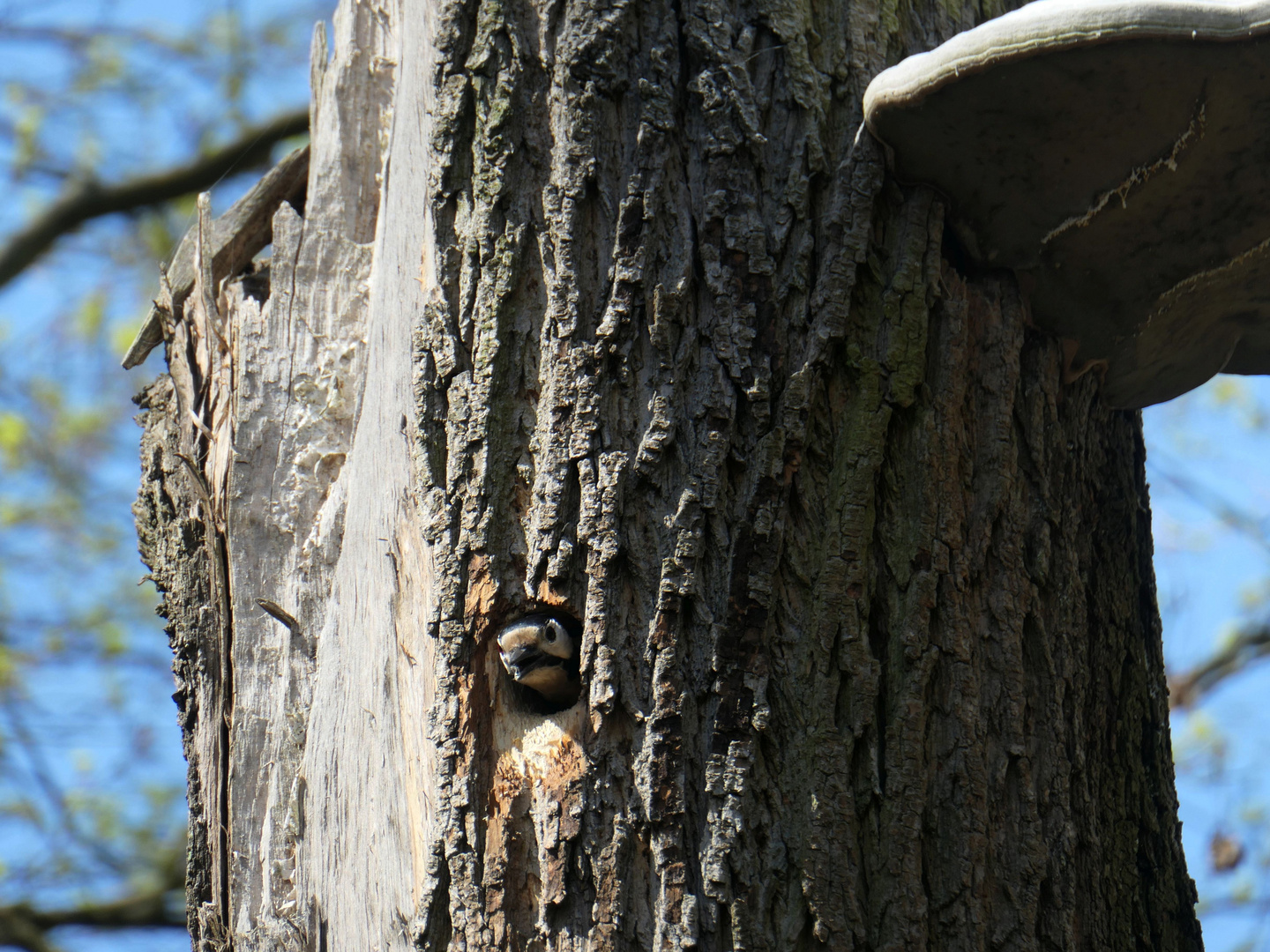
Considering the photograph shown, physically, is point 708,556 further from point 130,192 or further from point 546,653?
point 130,192

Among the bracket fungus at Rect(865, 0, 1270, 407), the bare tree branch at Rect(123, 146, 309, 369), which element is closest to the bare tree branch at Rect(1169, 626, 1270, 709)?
the bracket fungus at Rect(865, 0, 1270, 407)

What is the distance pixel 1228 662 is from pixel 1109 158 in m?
7.33

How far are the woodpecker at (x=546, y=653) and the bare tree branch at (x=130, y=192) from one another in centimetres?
449

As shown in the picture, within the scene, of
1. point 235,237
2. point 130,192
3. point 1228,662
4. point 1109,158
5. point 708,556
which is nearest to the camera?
point 708,556

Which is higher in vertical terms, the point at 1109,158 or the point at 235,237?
the point at 235,237

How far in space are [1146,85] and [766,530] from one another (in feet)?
2.74

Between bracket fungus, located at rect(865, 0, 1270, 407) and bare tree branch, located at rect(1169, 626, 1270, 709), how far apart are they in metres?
6.56

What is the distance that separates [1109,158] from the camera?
5.14ft

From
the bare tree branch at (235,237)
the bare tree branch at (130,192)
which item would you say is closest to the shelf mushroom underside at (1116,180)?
the bare tree branch at (235,237)

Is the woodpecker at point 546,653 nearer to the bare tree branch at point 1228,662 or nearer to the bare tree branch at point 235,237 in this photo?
the bare tree branch at point 235,237

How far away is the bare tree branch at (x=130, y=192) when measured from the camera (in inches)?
210

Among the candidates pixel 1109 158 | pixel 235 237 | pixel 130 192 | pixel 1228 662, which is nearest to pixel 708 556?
pixel 1109 158

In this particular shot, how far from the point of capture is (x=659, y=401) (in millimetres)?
1459

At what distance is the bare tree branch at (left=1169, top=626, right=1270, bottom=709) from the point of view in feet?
24.6
